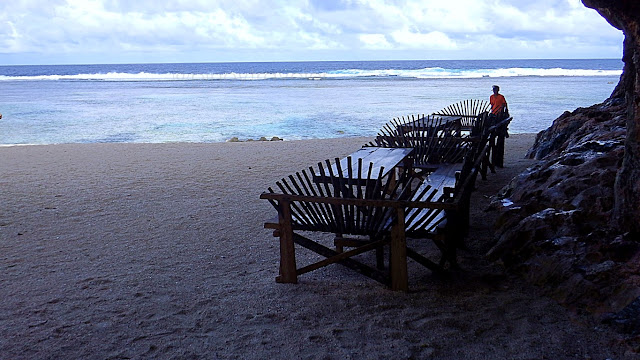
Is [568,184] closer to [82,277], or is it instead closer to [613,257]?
[613,257]

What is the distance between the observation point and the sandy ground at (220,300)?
3512mm

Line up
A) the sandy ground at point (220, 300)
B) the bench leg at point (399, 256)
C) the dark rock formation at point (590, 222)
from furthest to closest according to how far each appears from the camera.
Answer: the bench leg at point (399, 256) → the dark rock formation at point (590, 222) → the sandy ground at point (220, 300)

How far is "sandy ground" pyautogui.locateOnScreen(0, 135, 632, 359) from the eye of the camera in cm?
351

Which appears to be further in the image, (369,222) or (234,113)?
(234,113)

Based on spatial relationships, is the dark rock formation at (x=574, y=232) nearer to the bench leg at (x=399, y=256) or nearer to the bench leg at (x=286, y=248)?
the bench leg at (x=399, y=256)

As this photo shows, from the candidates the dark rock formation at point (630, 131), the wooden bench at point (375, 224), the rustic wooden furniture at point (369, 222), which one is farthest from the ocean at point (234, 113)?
the dark rock formation at point (630, 131)

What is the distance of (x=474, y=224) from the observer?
6.12 metres

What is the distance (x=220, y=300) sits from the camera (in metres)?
4.30

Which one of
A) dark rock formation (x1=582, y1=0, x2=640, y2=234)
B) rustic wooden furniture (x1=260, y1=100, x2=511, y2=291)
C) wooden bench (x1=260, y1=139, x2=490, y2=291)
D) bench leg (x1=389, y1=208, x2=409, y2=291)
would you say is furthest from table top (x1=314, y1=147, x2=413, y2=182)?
dark rock formation (x1=582, y1=0, x2=640, y2=234)

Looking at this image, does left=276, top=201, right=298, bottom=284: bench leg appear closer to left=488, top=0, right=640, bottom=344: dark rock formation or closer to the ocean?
left=488, top=0, right=640, bottom=344: dark rock formation

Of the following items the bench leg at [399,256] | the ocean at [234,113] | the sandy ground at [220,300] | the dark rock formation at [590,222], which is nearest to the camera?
the sandy ground at [220,300]

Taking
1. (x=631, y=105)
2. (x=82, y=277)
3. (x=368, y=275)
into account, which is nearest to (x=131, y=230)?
(x=82, y=277)

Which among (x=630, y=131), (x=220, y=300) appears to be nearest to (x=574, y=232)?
(x=630, y=131)

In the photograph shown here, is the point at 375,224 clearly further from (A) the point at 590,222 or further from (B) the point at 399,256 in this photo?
(A) the point at 590,222
